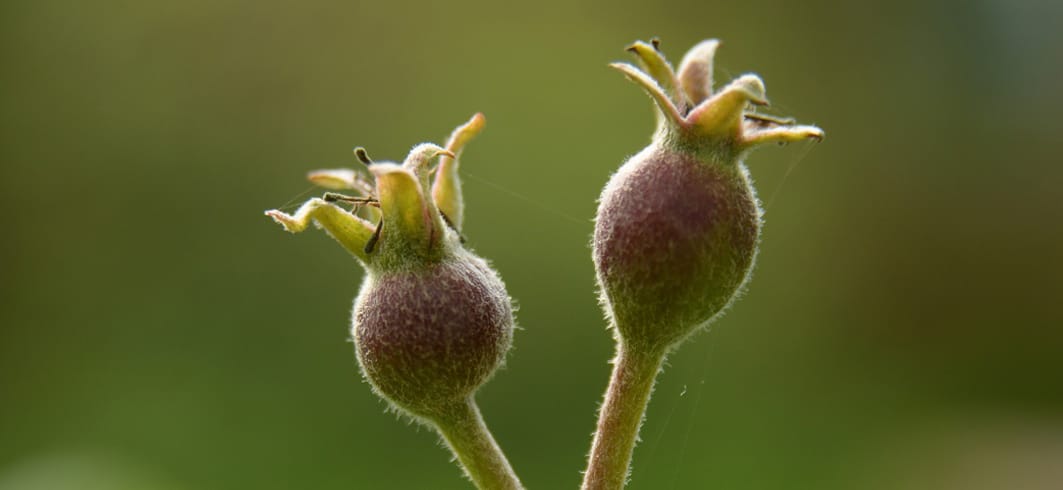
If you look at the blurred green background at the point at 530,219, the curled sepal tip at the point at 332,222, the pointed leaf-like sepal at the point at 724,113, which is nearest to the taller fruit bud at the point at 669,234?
the pointed leaf-like sepal at the point at 724,113

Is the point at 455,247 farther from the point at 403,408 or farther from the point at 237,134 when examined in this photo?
the point at 237,134

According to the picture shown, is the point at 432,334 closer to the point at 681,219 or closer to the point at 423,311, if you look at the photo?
the point at 423,311

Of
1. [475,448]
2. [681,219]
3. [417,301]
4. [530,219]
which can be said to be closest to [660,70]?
[681,219]

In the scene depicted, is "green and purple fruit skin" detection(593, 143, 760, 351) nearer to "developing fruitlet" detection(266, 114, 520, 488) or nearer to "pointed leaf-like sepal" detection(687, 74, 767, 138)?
"pointed leaf-like sepal" detection(687, 74, 767, 138)

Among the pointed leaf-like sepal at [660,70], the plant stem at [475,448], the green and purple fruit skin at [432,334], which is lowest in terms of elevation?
the plant stem at [475,448]

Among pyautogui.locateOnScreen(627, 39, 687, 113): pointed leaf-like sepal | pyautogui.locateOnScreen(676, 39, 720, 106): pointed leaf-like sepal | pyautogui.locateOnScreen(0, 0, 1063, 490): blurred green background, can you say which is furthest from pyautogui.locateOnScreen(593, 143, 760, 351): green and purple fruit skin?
pyautogui.locateOnScreen(0, 0, 1063, 490): blurred green background

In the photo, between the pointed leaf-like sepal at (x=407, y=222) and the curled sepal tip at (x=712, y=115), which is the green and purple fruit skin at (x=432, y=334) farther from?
the curled sepal tip at (x=712, y=115)
